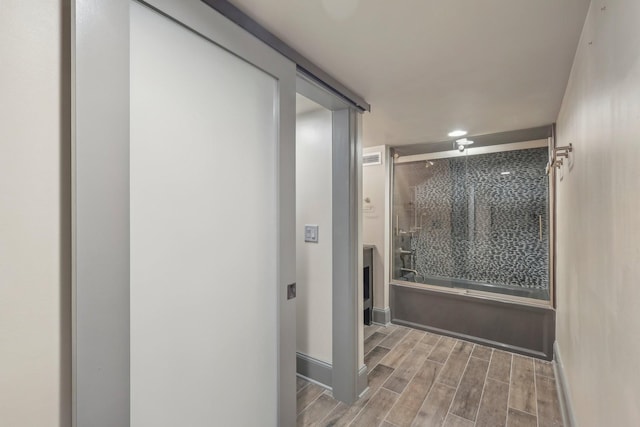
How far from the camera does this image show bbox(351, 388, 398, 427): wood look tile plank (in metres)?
1.95

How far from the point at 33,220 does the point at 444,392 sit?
2646 mm

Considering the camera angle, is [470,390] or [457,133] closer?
[470,390]

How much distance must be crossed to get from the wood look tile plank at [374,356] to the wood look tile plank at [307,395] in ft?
1.82

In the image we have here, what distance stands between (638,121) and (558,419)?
2153 mm

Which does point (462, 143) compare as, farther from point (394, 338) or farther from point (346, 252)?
point (394, 338)

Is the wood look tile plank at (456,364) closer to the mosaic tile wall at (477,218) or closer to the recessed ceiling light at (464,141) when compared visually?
the mosaic tile wall at (477,218)

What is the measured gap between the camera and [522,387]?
2.33 meters

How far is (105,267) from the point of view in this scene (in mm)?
847

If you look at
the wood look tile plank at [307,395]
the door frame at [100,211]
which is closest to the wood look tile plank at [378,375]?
the wood look tile plank at [307,395]

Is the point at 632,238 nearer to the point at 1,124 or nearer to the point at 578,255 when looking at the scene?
the point at 578,255

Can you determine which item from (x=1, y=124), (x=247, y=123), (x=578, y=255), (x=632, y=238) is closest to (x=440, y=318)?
(x=578, y=255)

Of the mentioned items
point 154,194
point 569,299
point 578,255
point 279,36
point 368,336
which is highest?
point 279,36

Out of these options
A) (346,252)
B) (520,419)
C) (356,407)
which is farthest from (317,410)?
(520,419)

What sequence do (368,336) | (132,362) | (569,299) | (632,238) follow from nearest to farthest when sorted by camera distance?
(632,238)
(132,362)
(569,299)
(368,336)
